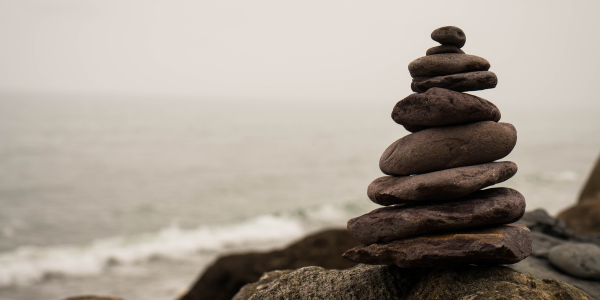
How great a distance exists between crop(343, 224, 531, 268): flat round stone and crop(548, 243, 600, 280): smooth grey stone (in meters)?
2.02

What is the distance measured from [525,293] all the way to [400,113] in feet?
6.62

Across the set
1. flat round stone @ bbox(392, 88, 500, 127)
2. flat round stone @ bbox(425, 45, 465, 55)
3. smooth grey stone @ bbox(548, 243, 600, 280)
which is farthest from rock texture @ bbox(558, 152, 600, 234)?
flat round stone @ bbox(425, 45, 465, 55)

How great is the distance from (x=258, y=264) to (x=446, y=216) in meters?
6.80

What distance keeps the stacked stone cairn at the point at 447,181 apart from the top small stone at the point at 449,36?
0.01m

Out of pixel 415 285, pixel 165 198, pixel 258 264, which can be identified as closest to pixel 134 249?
pixel 165 198

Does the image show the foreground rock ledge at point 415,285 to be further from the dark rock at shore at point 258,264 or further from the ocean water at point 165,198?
the ocean water at point 165,198

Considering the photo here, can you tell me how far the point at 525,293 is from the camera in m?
3.84

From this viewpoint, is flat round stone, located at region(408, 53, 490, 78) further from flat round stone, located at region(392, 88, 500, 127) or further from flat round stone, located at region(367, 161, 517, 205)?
flat round stone, located at region(367, 161, 517, 205)

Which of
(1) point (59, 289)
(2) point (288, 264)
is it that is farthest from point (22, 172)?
(2) point (288, 264)

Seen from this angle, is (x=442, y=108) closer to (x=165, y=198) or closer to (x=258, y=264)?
(x=258, y=264)

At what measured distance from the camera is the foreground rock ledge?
396cm

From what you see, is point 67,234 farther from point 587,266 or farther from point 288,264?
point 587,266

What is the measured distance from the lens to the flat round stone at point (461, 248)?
157 inches

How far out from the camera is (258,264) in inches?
401
